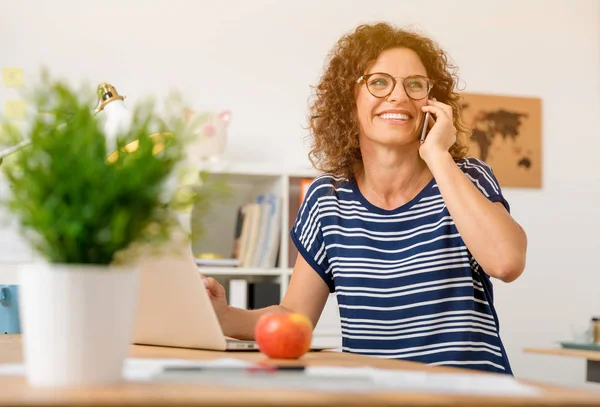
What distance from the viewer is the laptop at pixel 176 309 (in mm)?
1190

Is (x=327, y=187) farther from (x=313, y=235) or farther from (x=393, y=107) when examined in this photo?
(x=393, y=107)

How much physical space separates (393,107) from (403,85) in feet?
0.26

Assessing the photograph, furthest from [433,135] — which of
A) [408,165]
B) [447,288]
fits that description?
[447,288]

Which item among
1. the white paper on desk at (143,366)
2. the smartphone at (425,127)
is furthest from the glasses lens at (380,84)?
the white paper on desk at (143,366)

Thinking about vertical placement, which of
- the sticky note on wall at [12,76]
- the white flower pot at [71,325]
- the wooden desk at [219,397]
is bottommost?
the wooden desk at [219,397]

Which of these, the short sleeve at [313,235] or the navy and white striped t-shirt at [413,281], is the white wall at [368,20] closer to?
the short sleeve at [313,235]

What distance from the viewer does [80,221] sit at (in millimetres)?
687

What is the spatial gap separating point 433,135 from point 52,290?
47.0 inches

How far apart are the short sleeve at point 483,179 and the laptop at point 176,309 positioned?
0.70m

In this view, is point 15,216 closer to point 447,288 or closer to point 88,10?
point 447,288

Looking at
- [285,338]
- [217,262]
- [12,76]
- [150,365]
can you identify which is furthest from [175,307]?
[12,76]

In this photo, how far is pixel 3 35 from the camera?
11.1 ft

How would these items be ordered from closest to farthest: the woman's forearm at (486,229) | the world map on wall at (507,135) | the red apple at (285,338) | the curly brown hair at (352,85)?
the red apple at (285,338) → the woman's forearm at (486,229) → the curly brown hair at (352,85) → the world map on wall at (507,135)

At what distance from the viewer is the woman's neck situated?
1.96m
